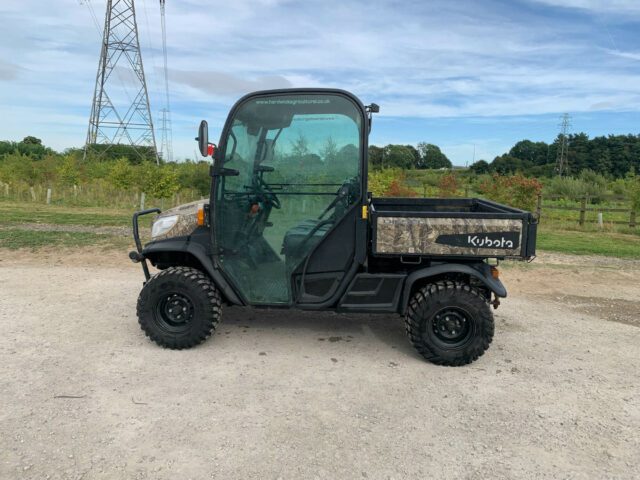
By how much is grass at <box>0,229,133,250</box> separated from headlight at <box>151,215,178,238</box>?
5.79m

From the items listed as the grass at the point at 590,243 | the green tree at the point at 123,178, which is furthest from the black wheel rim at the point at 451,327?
the green tree at the point at 123,178

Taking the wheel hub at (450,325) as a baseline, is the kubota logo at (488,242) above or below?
above

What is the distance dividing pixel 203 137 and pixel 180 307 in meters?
1.57

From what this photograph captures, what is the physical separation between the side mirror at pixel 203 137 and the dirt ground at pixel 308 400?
1838 mm

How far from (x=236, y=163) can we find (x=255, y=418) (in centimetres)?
222

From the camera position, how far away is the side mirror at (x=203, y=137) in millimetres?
3990

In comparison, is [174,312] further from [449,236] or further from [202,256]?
[449,236]

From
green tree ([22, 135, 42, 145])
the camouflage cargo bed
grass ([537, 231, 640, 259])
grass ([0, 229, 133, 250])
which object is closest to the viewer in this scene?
the camouflage cargo bed

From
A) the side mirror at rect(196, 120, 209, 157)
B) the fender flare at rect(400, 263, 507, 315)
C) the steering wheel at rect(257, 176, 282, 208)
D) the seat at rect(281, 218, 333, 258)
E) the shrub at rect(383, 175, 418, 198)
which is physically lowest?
the fender flare at rect(400, 263, 507, 315)

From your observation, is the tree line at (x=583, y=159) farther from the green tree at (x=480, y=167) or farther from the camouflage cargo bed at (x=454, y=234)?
the camouflage cargo bed at (x=454, y=234)

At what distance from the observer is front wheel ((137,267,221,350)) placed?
431 centimetres

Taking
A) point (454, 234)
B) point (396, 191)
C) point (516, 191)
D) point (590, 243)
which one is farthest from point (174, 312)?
point (516, 191)

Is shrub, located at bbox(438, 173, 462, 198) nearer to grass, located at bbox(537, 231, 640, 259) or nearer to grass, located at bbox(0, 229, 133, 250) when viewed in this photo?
grass, located at bbox(537, 231, 640, 259)

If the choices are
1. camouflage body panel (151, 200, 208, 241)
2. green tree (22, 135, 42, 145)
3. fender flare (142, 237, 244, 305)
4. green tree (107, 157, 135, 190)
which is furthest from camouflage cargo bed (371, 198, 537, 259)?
green tree (22, 135, 42, 145)
